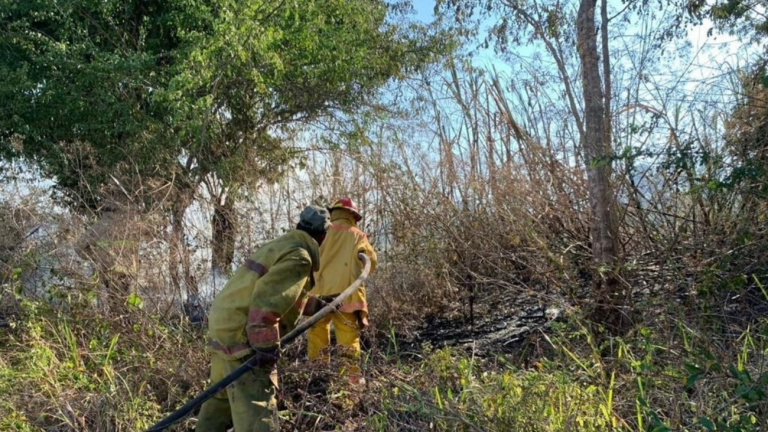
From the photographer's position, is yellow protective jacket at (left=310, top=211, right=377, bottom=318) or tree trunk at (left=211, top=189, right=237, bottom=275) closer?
yellow protective jacket at (left=310, top=211, right=377, bottom=318)

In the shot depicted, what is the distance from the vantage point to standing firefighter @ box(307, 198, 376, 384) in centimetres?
498

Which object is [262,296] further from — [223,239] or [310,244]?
[223,239]

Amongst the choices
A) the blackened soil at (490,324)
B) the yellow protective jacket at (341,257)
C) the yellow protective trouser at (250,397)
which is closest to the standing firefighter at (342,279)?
the yellow protective jacket at (341,257)

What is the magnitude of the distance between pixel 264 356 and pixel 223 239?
3546mm

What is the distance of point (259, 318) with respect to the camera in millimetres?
3436

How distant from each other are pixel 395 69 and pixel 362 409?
8037 millimetres

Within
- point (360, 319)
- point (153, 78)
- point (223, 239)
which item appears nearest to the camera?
point (360, 319)

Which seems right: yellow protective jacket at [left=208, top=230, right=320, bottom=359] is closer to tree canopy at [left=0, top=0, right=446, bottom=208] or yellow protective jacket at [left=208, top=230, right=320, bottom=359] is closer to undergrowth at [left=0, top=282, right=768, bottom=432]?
undergrowth at [left=0, top=282, right=768, bottom=432]

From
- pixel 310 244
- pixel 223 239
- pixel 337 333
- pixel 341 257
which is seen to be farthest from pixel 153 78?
pixel 310 244

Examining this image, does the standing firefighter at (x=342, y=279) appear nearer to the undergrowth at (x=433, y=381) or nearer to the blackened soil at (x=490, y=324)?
the undergrowth at (x=433, y=381)

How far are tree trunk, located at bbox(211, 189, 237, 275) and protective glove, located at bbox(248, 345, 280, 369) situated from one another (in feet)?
10.8

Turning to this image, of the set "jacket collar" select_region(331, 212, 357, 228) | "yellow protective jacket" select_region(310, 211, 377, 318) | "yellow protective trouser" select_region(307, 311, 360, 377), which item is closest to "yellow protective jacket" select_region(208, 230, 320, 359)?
"yellow protective trouser" select_region(307, 311, 360, 377)

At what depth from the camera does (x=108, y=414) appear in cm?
447

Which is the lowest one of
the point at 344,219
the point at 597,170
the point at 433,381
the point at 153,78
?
the point at 433,381
